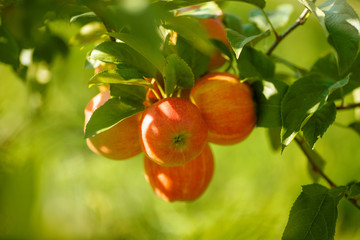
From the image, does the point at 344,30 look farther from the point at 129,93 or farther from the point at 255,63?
the point at 129,93

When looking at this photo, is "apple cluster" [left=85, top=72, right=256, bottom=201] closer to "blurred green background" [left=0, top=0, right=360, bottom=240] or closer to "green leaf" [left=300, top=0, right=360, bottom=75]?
"green leaf" [left=300, top=0, right=360, bottom=75]

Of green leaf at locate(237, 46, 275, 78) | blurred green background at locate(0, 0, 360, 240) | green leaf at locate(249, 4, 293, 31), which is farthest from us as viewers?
blurred green background at locate(0, 0, 360, 240)

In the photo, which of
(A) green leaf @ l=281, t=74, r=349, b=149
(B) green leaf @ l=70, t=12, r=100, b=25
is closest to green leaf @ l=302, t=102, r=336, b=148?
(A) green leaf @ l=281, t=74, r=349, b=149

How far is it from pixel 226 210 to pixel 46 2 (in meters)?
0.84

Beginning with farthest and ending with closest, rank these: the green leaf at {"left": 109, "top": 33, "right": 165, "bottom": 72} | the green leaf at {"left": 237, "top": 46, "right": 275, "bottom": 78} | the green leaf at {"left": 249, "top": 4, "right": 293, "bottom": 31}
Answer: the green leaf at {"left": 249, "top": 4, "right": 293, "bottom": 31} → the green leaf at {"left": 237, "top": 46, "right": 275, "bottom": 78} → the green leaf at {"left": 109, "top": 33, "right": 165, "bottom": 72}

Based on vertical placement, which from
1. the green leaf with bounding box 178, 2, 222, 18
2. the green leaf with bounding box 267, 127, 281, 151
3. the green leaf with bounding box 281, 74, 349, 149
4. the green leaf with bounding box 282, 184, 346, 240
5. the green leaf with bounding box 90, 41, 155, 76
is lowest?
the green leaf with bounding box 267, 127, 281, 151

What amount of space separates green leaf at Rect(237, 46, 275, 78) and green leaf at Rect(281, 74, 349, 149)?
0.22ft

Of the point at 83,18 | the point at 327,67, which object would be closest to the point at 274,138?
the point at 327,67

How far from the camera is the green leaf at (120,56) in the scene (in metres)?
0.43

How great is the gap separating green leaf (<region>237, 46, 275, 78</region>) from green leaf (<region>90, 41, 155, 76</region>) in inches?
5.3

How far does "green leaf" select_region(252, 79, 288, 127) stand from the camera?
0.48m

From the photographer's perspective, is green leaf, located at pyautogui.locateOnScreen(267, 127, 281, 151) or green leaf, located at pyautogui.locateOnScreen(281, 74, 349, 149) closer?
green leaf, located at pyautogui.locateOnScreen(281, 74, 349, 149)

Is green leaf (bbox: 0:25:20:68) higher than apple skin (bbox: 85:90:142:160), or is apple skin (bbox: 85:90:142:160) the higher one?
green leaf (bbox: 0:25:20:68)

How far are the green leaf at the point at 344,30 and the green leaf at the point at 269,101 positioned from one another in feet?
0.27
